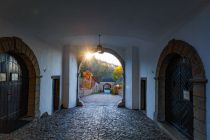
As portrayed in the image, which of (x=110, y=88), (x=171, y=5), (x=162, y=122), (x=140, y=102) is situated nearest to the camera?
(x=171, y=5)

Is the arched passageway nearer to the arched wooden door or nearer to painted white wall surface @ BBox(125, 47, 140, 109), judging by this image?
the arched wooden door

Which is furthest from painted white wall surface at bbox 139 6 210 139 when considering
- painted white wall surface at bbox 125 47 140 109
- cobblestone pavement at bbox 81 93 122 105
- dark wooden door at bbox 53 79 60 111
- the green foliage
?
the green foliage

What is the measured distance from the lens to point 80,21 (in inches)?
171

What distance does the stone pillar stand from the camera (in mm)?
3191

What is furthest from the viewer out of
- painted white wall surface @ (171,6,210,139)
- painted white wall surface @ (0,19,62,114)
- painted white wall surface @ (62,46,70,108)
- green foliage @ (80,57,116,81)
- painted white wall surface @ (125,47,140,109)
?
green foliage @ (80,57,116,81)

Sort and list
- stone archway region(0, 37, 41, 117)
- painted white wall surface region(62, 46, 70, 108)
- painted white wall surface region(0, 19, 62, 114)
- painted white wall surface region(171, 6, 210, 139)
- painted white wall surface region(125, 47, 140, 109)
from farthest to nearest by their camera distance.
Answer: painted white wall surface region(62, 46, 70, 108) < painted white wall surface region(125, 47, 140, 109) < stone archway region(0, 37, 41, 117) < painted white wall surface region(0, 19, 62, 114) < painted white wall surface region(171, 6, 210, 139)

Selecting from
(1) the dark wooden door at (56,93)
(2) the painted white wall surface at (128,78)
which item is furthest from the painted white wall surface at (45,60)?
(2) the painted white wall surface at (128,78)

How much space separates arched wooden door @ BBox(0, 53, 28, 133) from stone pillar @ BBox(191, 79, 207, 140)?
385 centimetres

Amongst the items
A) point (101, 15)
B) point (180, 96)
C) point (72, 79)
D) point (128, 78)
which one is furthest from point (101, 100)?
point (101, 15)

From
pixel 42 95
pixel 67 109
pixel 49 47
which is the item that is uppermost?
pixel 49 47

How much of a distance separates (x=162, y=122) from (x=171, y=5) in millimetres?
→ 3283

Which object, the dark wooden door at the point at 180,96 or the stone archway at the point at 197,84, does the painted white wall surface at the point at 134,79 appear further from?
the stone archway at the point at 197,84

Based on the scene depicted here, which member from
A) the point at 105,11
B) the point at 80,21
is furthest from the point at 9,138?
the point at 105,11

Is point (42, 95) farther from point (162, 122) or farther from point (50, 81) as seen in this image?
point (162, 122)
